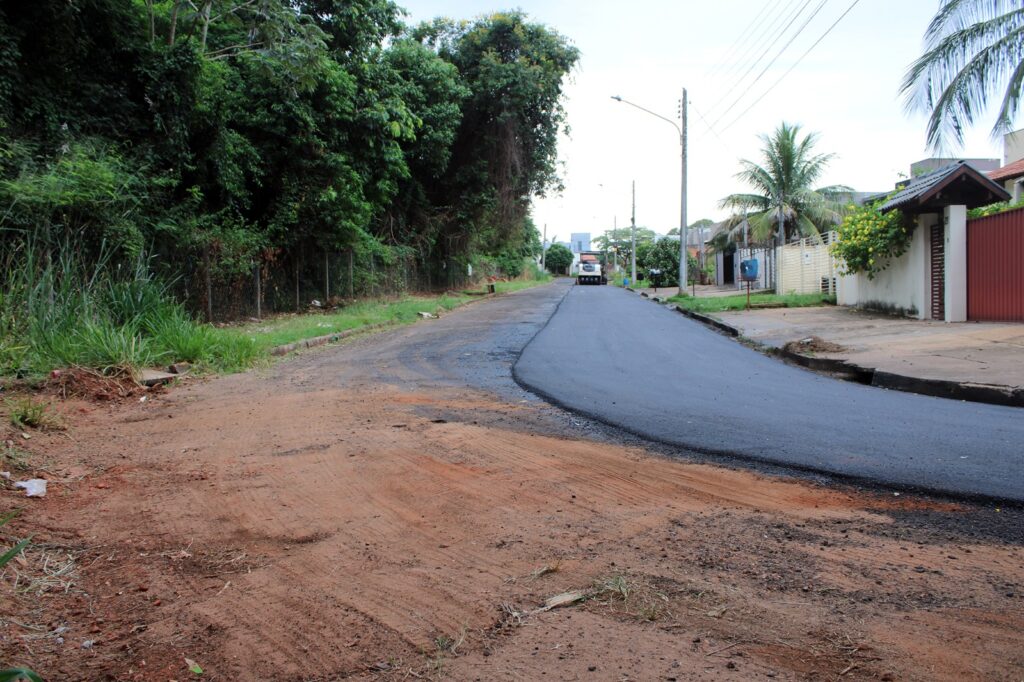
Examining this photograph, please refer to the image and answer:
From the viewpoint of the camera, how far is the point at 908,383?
870 centimetres

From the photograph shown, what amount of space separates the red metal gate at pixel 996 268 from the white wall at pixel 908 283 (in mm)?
1034

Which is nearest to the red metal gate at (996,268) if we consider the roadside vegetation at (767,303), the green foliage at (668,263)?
the roadside vegetation at (767,303)

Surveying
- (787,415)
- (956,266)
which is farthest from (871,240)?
(787,415)

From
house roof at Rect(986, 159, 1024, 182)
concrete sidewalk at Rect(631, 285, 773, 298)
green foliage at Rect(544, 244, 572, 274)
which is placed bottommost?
concrete sidewalk at Rect(631, 285, 773, 298)

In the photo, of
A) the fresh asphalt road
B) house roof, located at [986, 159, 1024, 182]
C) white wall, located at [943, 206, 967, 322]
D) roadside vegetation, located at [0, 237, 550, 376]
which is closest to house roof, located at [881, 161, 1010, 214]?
white wall, located at [943, 206, 967, 322]

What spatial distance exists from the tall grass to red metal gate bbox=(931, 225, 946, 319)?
13.0 meters

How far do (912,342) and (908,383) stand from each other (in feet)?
11.5

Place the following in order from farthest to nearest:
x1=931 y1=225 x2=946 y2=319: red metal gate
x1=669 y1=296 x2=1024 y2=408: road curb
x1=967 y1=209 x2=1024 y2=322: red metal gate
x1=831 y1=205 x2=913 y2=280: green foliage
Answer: x1=831 y1=205 x2=913 y2=280: green foliage, x1=931 y1=225 x2=946 y2=319: red metal gate, x1=967 y1=209 x2=1024 y2=322: red metal gate, x1=669 y1=296 x2=1024 y2=408: road curb

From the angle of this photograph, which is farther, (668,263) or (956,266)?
(668,263)

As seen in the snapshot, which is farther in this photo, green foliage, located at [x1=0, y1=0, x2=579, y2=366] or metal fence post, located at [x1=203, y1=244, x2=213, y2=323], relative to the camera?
metal fence post, located at [x1=203, y1=244, x2=213, y2=323]

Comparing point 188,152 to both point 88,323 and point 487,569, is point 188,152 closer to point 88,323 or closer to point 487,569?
point 88,323

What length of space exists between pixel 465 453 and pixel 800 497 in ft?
7.68

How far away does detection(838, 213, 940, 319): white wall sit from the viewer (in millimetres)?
15383

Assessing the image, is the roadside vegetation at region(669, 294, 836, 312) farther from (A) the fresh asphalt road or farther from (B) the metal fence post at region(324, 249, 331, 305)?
(B) the metal fence post at region(324, 249, 331, 305)
